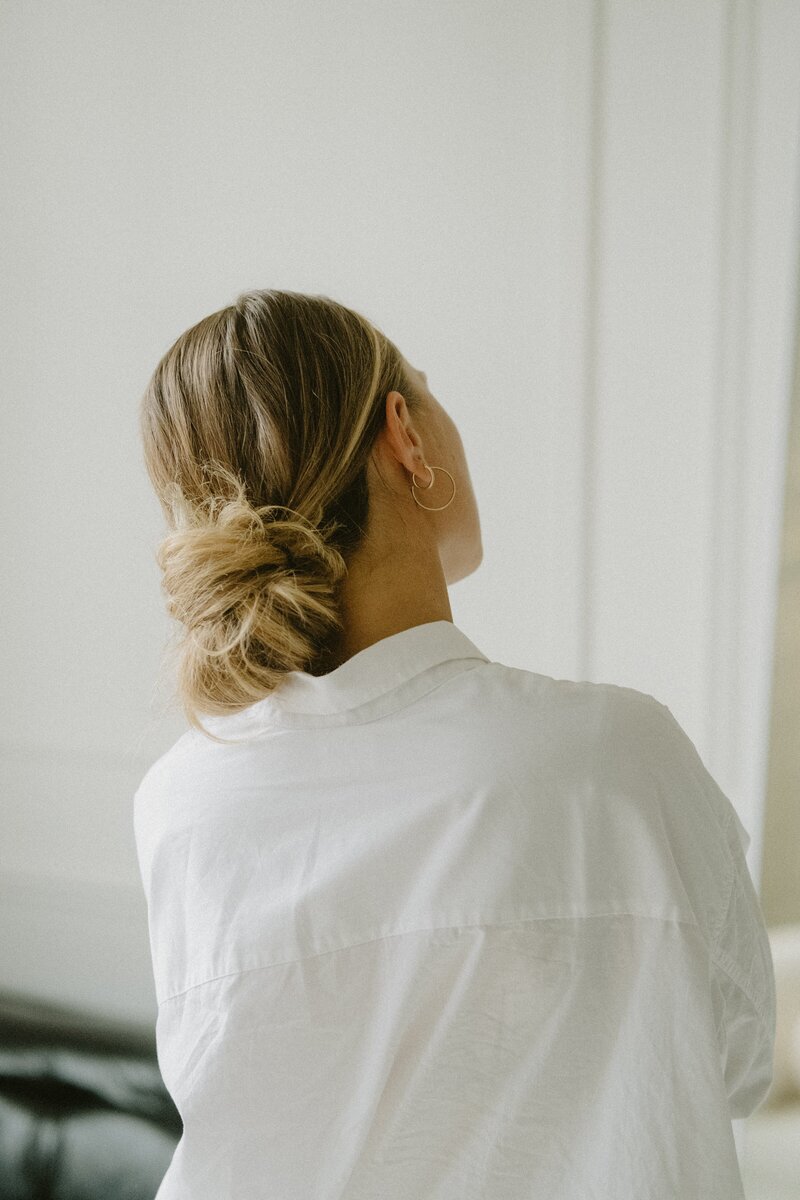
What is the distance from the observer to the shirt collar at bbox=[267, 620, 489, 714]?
0.77 meters

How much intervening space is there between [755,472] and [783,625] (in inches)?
9.0

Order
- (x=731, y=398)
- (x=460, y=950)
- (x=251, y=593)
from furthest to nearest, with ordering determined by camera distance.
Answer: (x=731, y=398) < (x=251, y=593) < (x=460, y=950)

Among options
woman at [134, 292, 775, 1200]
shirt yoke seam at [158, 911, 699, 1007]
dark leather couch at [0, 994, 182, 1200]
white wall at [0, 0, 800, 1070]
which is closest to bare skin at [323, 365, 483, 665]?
woman at [134, 292, 775, 1200]

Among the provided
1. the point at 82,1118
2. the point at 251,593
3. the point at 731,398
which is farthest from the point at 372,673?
the point at 82,1118

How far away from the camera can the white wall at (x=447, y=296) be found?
148 cm

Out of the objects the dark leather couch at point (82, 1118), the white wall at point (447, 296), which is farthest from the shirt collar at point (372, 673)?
the dark leather couch at point (82, 1118)

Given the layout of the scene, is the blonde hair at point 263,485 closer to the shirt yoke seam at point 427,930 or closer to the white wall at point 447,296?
the shirt yoke seam at point 427,930

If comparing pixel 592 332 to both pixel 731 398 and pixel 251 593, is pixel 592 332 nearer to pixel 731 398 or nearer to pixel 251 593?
pixel 731 398

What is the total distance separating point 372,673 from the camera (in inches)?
30.3

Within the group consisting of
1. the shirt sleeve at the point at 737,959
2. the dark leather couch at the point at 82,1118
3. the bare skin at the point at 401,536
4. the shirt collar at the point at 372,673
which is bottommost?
the dark leather couch at the point at 82,1118

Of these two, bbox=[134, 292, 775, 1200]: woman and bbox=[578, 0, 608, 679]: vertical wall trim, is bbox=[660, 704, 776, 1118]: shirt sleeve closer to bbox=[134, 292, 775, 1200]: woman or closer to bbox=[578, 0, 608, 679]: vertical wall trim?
bbox=[134, 292, 775, 1200]: woman

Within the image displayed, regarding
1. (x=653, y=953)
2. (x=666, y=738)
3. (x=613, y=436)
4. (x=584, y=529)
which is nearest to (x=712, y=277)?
(x=613, y=436)

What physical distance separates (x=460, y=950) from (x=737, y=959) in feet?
0.64

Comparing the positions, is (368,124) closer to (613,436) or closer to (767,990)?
(613,436)
